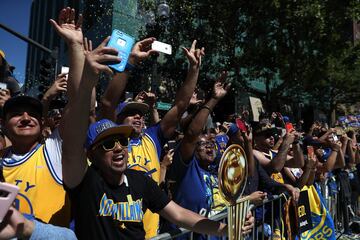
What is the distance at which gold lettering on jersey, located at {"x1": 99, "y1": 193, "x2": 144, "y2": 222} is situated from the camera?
2.03 metres

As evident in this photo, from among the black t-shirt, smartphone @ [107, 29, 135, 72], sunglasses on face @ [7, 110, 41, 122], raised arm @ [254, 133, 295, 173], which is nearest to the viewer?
the black t-shirt

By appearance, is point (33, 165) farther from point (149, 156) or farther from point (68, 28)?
point (149, 156)

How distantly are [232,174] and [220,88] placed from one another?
1507 millimetres

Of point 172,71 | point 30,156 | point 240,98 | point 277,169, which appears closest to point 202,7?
point 172,71

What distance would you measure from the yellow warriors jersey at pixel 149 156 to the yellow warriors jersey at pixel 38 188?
777mm

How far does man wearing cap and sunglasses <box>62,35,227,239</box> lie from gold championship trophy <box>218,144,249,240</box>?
42 cm

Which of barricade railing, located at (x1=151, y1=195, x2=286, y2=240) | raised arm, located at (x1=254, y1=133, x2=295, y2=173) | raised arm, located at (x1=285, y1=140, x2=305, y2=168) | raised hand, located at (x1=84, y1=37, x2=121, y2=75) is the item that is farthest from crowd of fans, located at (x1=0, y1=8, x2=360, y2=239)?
raised arm, located at (x1=285, y1=140, x2=305, y2=168)

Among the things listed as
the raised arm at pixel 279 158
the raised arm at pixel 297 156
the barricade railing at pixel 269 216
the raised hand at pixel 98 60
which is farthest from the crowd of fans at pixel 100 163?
the raised arm at pixel 297 156

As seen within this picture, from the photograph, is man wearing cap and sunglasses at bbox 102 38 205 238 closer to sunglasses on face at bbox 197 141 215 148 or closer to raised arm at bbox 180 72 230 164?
raised arm at bbox 180 72 230 164

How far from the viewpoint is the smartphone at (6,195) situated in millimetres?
1030

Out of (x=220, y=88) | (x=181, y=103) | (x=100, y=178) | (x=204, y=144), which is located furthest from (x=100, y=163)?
(x=220, y=88)

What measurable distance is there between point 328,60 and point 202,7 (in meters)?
5.36

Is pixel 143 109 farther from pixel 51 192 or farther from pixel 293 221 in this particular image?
pixel 293 221

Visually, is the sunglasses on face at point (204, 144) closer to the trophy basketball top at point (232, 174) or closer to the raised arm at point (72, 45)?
the trophy basketball top at point (232, 174)
